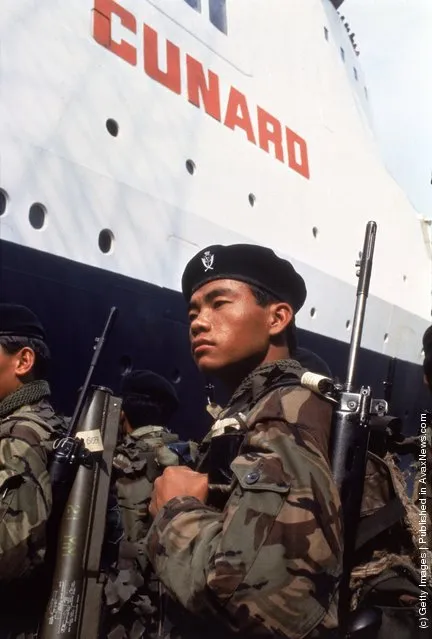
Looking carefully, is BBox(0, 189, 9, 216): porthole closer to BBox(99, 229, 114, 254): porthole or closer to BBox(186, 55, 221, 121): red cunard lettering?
BBox(99, 229, 114, 254): porthole

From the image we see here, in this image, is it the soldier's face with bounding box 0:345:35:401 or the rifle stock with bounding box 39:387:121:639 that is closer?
the rifle stock with bounding box 39:387:121:639

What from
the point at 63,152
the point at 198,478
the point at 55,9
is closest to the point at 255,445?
the point at 198,478

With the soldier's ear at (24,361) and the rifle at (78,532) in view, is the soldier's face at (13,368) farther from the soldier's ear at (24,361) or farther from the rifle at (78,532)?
the rifle at (78,532)

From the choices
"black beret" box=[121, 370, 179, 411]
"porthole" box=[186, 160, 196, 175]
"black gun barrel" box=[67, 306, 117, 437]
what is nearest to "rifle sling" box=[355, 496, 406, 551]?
"black gun barrel" box=[67, 306, 117, 437]

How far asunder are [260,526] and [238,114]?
4.80m

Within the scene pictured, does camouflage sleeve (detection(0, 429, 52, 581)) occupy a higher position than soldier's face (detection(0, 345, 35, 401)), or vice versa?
soldier's face (detection(0, 345, 35, 401))

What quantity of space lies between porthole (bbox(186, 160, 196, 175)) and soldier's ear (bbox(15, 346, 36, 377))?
288 cm

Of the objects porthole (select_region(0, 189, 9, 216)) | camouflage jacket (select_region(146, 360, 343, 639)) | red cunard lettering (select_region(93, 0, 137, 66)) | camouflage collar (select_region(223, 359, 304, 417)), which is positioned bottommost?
camouflage jacket (select_region(146, 360, 343, 639))

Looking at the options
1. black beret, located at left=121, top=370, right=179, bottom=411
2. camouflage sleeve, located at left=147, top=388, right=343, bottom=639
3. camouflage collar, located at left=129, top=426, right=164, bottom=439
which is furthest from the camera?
black beret, located at left=121, top=370, right=179, bottom=411

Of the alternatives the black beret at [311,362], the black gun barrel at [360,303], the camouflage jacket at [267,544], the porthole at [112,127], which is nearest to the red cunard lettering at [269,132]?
the porthole at [112,127]

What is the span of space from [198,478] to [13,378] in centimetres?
94

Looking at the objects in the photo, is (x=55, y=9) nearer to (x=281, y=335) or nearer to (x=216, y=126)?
(x=216, y=126)

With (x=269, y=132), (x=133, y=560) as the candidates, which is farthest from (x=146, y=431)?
(x=269, y=132)

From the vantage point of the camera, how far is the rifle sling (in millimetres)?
1325
